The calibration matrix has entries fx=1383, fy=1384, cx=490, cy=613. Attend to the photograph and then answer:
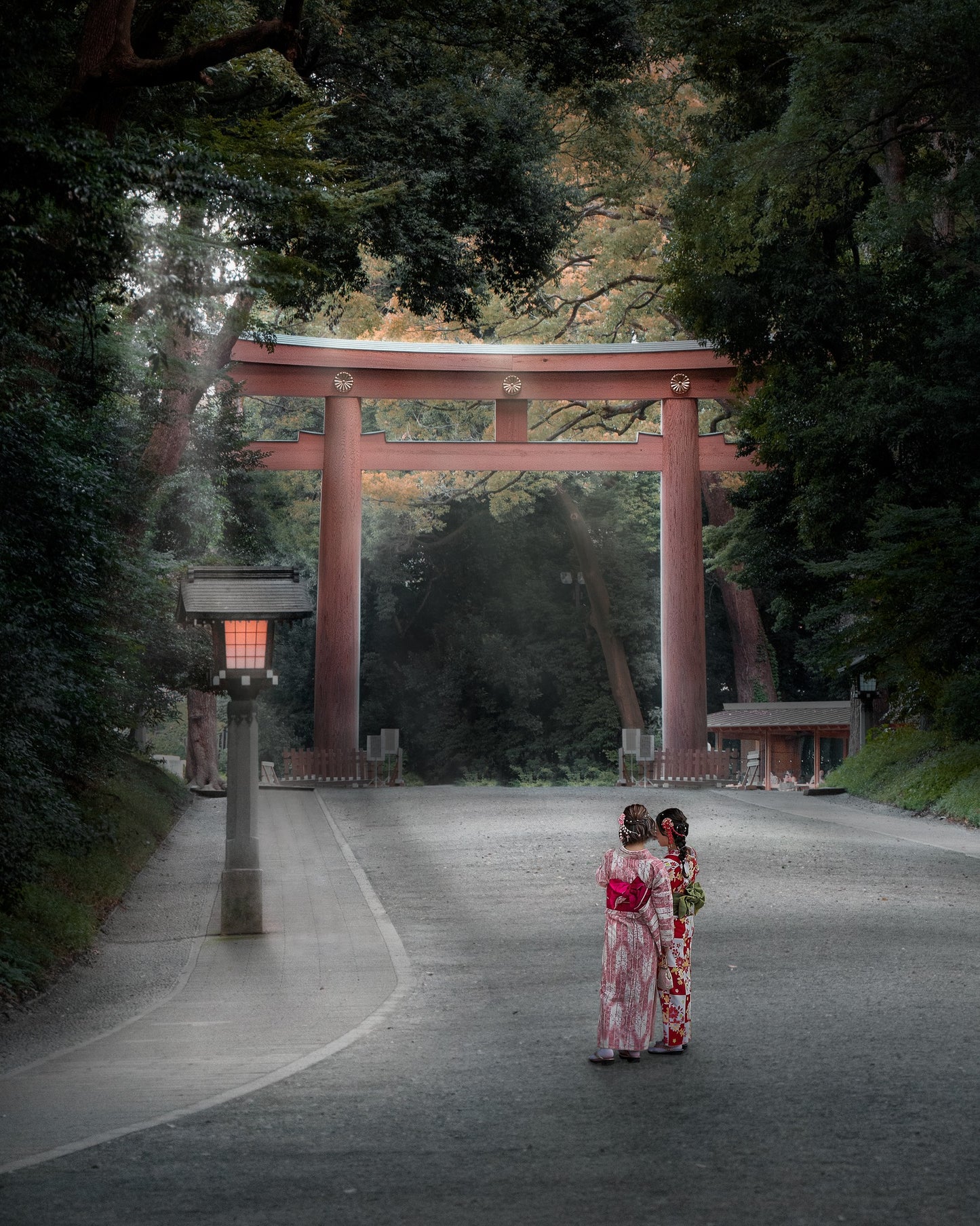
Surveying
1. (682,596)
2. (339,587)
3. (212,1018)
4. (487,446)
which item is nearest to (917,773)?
(682,596)

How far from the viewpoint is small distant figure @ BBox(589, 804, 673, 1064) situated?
21.7 feet

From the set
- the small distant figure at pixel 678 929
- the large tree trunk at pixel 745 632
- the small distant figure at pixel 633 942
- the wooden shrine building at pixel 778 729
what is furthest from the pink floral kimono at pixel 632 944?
the large tree trunk at pixel 745 632

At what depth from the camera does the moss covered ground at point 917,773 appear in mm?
19578

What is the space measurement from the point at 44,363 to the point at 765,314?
1370 centimetres

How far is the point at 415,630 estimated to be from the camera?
4228 cm

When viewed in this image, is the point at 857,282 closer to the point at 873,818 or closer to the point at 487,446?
the point at 487,446

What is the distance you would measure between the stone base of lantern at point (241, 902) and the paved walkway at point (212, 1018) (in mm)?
118

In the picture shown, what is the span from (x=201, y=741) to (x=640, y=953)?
943 inches

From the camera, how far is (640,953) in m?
6.68

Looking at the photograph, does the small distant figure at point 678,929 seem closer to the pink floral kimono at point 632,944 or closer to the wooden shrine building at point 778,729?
the pink floral kimono at point 632,944

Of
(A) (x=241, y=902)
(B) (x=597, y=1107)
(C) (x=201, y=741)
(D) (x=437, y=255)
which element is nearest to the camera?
(B) (x=597, y=1107)

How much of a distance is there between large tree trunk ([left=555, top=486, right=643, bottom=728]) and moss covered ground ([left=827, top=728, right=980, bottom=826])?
13.2 meters

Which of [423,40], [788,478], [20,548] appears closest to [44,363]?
[20,548]

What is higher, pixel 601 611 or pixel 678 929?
pixel 601 611
